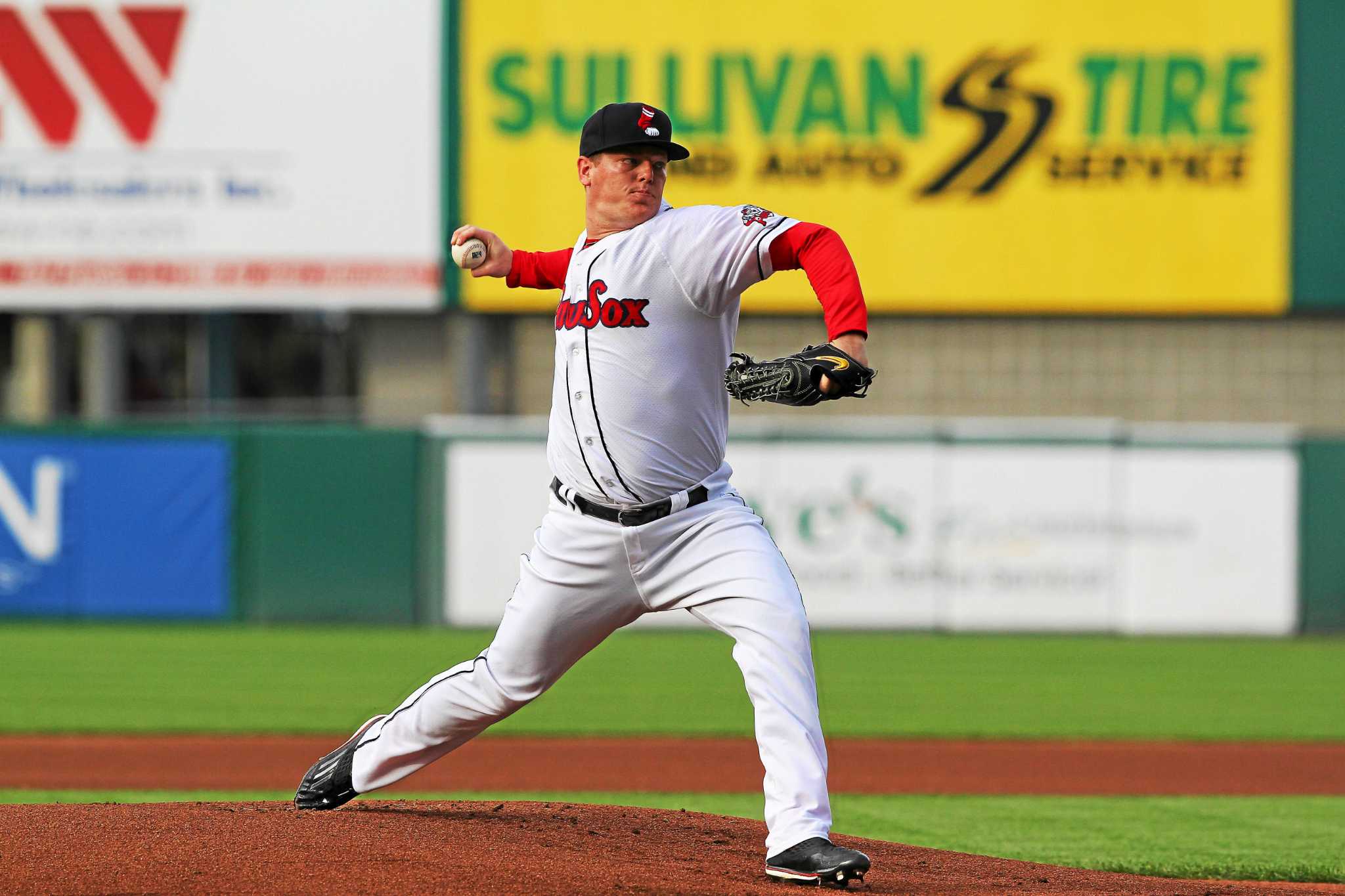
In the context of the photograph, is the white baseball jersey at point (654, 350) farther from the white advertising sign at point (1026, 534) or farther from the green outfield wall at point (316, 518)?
the green outfield wall at point (316, 518)

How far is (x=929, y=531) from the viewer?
13.6 metres

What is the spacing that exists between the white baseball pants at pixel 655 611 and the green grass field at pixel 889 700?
61.0 inches

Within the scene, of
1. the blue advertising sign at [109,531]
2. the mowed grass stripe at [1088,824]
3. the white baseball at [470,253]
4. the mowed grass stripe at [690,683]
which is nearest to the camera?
the white baseball at [470,253]

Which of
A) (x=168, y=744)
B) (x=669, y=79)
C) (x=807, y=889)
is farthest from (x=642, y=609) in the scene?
(x=669, y=79)

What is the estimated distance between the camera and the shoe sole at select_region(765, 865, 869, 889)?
3.72 meters

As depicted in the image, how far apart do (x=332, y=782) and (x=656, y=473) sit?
4.06ft

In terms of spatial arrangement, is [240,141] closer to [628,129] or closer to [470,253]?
[470,253]

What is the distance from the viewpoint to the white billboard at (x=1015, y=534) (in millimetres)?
13516

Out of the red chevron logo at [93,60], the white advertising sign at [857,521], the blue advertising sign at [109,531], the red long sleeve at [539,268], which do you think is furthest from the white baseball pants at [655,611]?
the red chevron logo at [93,60]

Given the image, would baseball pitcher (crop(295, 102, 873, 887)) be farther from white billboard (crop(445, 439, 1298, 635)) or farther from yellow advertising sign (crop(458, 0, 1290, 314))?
yellow advertising sign (crop(458, 0, 1290, 314))

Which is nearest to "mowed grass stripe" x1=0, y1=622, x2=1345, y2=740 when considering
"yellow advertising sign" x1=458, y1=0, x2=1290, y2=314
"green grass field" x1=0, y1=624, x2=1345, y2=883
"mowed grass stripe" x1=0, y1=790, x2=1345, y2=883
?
"green grass field" x1=0, y1=624, x2=1345, y2=883

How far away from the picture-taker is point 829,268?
12.4 feet

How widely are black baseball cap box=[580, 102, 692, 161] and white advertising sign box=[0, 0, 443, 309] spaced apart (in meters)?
11.3

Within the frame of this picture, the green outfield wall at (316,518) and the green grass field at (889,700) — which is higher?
the green outfield wall at (316,518)
